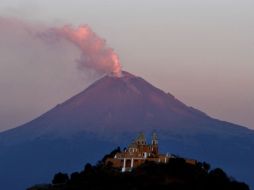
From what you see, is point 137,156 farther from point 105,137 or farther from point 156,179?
point 105,137

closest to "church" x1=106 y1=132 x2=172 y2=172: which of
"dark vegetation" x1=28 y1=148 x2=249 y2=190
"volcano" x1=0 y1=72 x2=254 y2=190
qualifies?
"dark vegetation" x1=28 y1=148 x2=249 y2=190

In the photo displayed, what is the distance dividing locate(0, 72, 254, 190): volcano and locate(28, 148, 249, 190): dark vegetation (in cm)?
8486

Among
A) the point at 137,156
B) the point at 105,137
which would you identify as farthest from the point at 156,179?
the point at 105,137

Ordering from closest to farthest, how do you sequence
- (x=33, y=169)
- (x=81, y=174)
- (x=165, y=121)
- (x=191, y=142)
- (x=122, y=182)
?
(x=122, y=182) → (x=81, y=174) → (x=165, y=121) → (x=191, y=142) → (x=33, y=169)

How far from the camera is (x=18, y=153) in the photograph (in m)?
168

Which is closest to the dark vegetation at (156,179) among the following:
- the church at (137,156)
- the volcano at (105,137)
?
the church at (137,156)

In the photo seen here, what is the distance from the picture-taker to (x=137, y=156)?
58.5 meters

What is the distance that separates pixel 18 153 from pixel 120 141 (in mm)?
29139

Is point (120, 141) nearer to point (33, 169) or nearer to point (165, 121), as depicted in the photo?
point (165, 121)

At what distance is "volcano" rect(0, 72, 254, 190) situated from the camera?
145250 millimetres

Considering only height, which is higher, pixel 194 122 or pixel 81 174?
pixel 194 122

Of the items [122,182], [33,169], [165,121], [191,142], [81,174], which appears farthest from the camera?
[33,169]

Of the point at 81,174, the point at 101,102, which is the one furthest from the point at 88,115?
the point at 81,174

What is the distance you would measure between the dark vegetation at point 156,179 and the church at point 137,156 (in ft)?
17.6
